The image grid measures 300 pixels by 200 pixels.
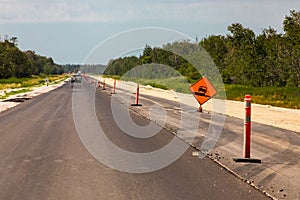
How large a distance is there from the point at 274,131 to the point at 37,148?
7.37 meters

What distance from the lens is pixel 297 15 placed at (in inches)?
1921

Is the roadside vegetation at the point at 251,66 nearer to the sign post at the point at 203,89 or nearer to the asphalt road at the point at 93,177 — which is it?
the sign post at the point at 203,89

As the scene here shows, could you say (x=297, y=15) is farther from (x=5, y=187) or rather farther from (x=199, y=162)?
(x=5, y=187)

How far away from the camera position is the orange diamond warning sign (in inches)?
725

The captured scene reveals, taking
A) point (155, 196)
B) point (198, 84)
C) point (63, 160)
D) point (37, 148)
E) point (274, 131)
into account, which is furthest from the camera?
point (198, 84)

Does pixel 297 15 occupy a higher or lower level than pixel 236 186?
higher

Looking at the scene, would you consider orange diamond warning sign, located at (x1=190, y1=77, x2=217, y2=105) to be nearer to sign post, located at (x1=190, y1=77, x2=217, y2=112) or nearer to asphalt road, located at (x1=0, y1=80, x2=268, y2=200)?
sign post, located at (x1=190, y1=77, x2=217, y2=112)

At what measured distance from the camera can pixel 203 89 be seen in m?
18.7

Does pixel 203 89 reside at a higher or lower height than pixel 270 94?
higher

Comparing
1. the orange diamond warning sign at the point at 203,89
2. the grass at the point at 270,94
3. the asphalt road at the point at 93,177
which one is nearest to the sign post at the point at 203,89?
the orange diamond warning sign at the point at 203,89

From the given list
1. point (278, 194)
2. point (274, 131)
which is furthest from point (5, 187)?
point (274, 131)

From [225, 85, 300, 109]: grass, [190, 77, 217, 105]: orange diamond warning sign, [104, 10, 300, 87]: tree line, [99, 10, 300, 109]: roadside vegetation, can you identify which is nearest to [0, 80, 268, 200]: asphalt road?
[190, 77, 217, 105]: orange diamond warning sign

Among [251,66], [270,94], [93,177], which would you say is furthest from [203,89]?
[251,66]

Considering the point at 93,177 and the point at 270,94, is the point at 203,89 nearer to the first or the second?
the point at 93,177
